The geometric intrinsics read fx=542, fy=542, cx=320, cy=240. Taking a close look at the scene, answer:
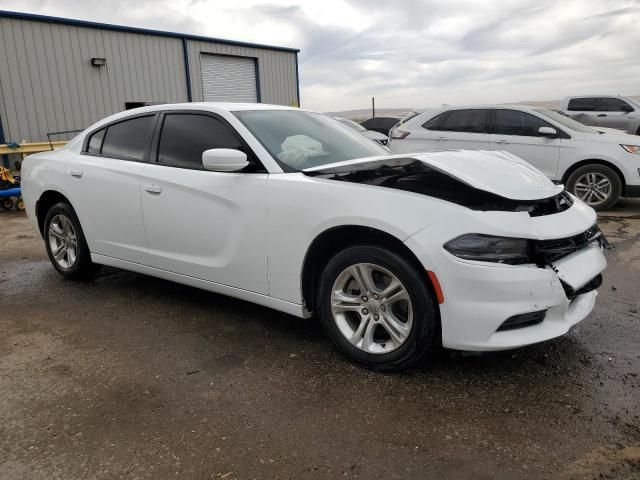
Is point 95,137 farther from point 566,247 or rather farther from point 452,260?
point 566,247

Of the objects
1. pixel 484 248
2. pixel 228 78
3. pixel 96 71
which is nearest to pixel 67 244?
pixel 484 248

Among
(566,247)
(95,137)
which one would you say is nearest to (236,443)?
(566,247)

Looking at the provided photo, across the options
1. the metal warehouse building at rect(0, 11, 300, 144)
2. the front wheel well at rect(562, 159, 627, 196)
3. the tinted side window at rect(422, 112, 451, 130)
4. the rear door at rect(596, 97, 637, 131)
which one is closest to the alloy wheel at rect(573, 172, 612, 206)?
the front wheel well at rect(562, 159, 627, 196)

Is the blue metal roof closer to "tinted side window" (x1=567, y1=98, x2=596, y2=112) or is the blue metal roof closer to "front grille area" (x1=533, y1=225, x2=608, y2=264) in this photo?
"tinted side window" (x1=567, y1=98, x2=596, y2=112)

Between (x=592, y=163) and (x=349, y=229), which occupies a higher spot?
(x=349, y=229)

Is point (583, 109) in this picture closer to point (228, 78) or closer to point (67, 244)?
point (228, 78)

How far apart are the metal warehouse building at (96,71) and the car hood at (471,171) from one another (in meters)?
12.9

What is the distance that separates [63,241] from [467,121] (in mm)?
6485

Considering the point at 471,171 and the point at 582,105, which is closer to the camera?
the point at 471,171

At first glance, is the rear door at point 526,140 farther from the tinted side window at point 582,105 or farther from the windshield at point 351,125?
the tinted side window at point 582,105

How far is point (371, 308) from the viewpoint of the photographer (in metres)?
3.04

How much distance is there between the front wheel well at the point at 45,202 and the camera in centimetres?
497

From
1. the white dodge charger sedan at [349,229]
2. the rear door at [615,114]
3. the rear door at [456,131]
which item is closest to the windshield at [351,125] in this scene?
the white dodge charger sedan at [349,229]

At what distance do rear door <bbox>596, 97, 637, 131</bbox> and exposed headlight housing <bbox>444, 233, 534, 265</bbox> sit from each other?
14.7 meters
